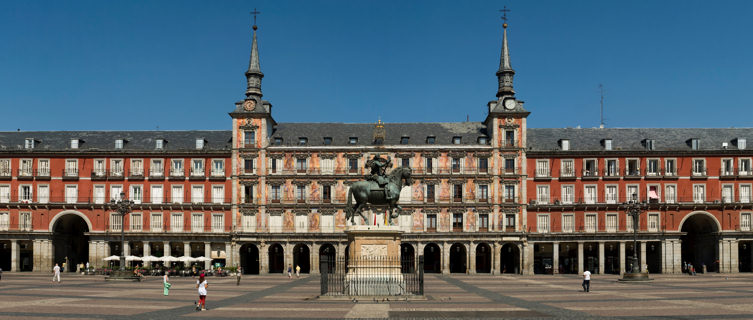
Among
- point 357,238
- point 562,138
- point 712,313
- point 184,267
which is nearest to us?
point 712,313

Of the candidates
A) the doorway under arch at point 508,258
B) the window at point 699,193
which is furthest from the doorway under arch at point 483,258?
the window at point 699,193

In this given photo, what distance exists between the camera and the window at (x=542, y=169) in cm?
8094

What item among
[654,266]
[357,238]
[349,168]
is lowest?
[654,266]

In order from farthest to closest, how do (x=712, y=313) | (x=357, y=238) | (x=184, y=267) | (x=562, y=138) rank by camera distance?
(x=562, y=138)
(x=184, y=267)
(x=357, y=238)
(x=712, y=313)

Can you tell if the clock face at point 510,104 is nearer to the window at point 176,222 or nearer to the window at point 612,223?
the window at point 612,223

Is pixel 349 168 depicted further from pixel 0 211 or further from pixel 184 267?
pixel 0 211

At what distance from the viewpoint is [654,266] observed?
81375mm

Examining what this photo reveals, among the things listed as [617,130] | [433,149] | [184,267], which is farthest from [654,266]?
[184,267]

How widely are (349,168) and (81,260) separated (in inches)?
1408

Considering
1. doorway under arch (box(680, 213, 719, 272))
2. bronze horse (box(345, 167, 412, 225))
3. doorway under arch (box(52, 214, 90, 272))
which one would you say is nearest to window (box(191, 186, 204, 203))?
doorway under arch (box(52, 214, 90, 272))

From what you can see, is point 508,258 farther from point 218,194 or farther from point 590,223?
point 218,194

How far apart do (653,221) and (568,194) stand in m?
9.80

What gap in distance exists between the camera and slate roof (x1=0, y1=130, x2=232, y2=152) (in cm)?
8316

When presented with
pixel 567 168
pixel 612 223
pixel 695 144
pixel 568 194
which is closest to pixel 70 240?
pixel 568 194
